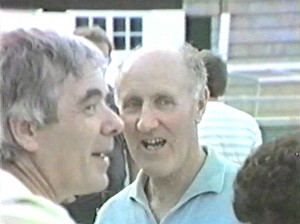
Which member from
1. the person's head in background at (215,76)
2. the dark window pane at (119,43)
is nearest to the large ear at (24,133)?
the person's head in background at (215,76)

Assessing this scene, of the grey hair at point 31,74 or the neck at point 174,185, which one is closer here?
the grey hair at point 31,74

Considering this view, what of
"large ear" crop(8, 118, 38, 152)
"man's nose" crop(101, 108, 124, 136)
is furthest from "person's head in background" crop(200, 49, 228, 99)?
"large ear" crop(8, 118, 38, 152)

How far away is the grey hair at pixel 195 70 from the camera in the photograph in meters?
1.61

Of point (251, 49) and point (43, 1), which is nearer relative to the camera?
point (43, 1)

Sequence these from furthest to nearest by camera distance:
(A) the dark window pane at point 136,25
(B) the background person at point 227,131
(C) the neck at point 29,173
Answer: (A) the dark window pane at point 136,25 < (B) the background person at point 227,131 < (C) the neck at point 29,173

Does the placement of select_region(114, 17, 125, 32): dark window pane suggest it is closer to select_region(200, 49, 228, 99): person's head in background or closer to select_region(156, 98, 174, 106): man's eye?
select_region(200, 49, 228, 99): person's head in background

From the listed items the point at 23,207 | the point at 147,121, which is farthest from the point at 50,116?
the point at 147,121

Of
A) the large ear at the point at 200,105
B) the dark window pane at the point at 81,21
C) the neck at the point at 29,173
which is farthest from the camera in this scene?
the dark window pane at the point at 81,21

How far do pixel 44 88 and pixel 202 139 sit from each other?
47.2 inches

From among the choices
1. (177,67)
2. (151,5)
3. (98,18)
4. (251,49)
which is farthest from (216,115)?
(251,49)

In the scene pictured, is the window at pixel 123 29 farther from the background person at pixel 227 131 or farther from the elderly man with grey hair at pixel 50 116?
the elderly man with grey hair at pixel 50 116

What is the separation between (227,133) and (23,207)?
1.33m

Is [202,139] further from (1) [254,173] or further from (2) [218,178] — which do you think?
(1) [254,173]

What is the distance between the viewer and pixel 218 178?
155 cm
